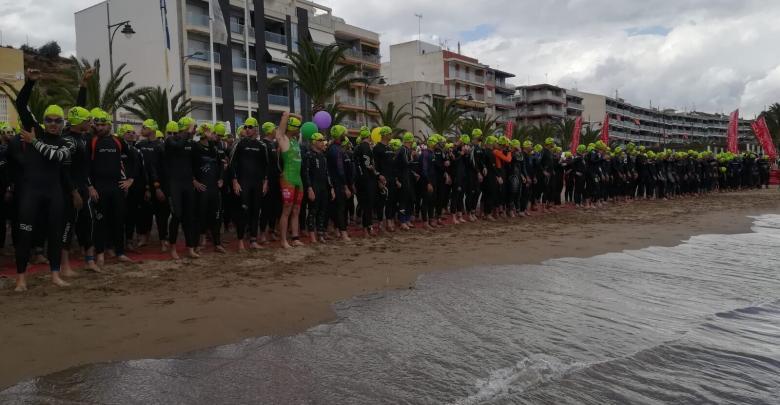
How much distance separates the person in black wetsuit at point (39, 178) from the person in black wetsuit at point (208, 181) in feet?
7.16

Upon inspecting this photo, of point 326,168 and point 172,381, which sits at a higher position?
point 326,168

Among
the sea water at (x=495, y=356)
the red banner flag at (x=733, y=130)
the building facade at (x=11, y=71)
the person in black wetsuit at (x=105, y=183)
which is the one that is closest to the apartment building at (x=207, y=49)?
the building facade at (x=11, y=71)

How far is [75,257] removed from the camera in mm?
8469

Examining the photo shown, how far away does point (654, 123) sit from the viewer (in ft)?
502

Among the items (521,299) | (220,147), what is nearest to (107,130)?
(220,147)

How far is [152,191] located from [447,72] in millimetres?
75130

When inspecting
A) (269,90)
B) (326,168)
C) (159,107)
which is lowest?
(326,168)

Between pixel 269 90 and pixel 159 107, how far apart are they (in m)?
22.0

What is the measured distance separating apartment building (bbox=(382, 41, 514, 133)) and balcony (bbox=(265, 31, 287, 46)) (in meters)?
28.5

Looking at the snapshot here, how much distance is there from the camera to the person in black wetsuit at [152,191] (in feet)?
28.1

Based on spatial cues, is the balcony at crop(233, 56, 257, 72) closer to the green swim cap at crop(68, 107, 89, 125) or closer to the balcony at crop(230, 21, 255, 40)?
the balcony at crop(230, 21, 255, 40)

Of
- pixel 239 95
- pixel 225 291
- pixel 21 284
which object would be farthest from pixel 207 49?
pixel 225 291

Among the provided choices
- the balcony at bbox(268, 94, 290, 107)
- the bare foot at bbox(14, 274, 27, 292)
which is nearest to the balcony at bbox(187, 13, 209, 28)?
the balcony at bbox(268, 94, 290, 107)

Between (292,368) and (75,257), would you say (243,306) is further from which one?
(75,257)
